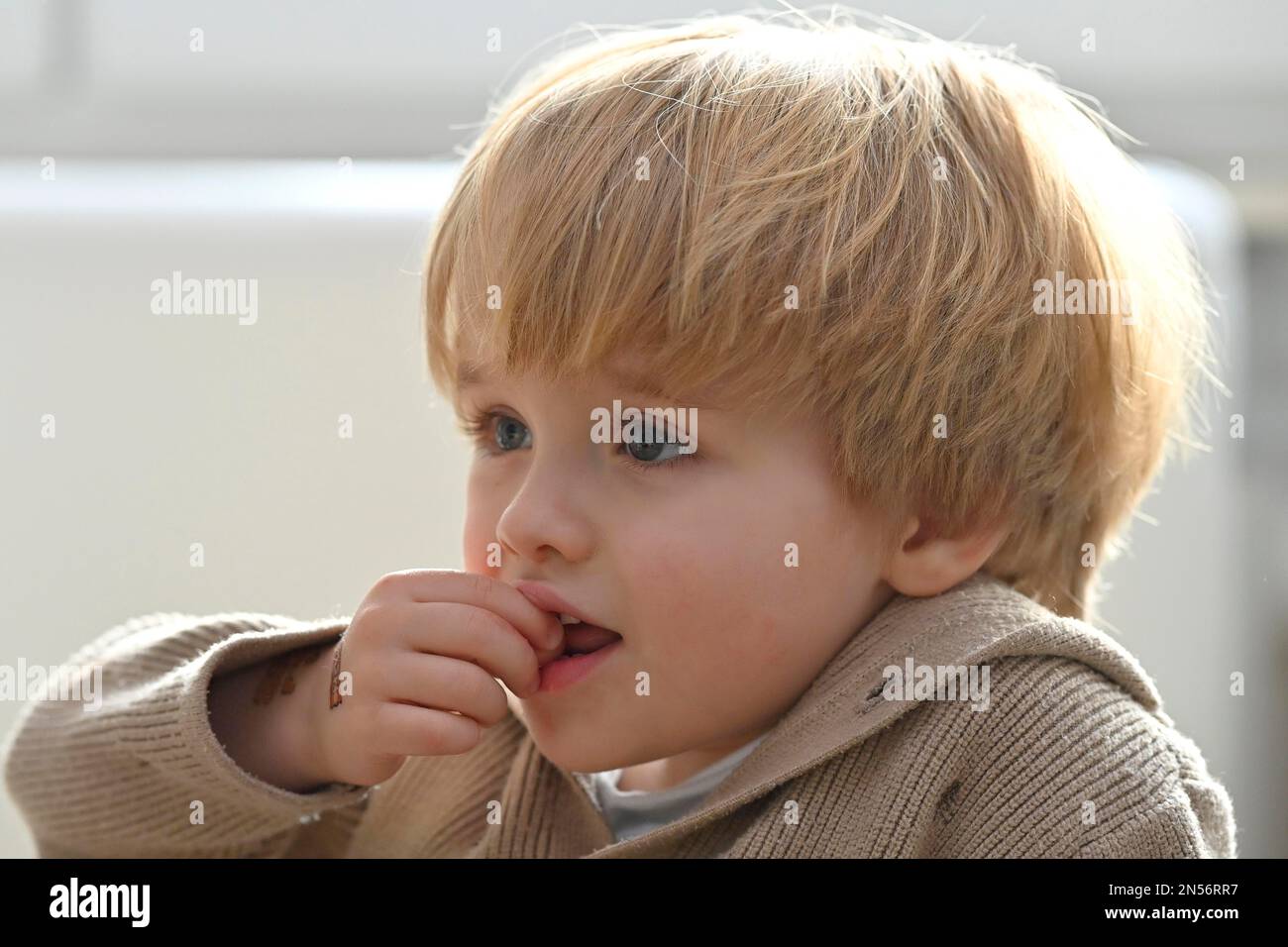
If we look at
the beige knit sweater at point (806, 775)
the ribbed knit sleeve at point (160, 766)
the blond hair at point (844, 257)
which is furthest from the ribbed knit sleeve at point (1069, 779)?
the ribbed knit sleeve at point (160, 766)

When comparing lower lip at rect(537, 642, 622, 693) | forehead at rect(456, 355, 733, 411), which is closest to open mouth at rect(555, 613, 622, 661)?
lower lip at rect(537, 642, 622, 693)

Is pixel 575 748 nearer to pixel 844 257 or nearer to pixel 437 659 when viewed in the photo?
pixel 437 659

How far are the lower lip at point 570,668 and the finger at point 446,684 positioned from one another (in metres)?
0.02

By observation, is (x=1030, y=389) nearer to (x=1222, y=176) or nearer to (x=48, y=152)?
(x=1222, y=176)

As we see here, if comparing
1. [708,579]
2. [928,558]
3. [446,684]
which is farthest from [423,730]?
[928,558]

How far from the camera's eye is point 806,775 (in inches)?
26.9

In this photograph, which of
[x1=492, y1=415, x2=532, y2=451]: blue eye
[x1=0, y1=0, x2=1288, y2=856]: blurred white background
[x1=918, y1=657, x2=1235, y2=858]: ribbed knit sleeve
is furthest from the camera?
[x1=0, y1=0, x2=1288, y2=856]: blurred white background

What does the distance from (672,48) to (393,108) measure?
70 cm

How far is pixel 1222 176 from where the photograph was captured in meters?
1.46

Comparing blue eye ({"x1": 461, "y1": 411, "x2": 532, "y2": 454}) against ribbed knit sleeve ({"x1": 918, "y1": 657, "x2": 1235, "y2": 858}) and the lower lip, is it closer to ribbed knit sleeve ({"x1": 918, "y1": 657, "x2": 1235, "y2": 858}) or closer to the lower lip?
the lower lip

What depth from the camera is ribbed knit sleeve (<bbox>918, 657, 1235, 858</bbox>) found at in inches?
24.6

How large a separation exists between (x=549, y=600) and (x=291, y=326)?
0.57m

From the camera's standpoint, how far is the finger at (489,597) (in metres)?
0.67

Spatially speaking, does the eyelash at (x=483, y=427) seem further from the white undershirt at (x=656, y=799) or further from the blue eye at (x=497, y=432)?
the white undershirt at (x=656, y=799)
